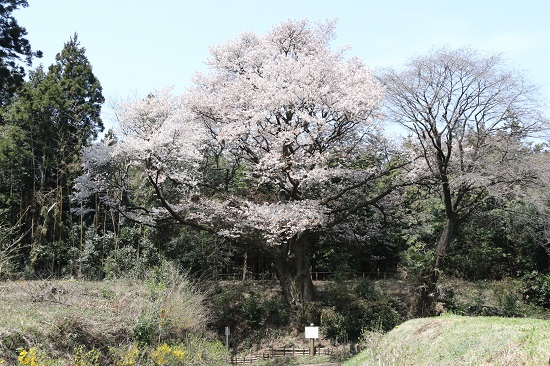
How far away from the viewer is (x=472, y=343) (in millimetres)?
8422

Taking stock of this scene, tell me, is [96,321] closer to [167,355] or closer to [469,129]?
[167,355]

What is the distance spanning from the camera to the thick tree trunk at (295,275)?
1711 cm

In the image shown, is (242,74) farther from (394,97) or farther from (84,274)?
(84,274)

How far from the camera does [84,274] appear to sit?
66.2 ft

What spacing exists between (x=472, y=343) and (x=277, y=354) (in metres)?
8.99

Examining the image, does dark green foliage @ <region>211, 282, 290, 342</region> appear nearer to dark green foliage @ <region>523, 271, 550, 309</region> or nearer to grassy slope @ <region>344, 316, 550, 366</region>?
grassy slope @ <region>344, 316, 550, 366</region>

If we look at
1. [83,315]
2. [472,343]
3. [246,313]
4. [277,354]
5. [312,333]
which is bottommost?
[277,354]

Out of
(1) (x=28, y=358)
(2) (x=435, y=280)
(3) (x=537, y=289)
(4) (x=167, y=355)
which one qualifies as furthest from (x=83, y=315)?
(3) (x=537, y=289)

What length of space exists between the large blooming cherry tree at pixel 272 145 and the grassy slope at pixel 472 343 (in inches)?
221

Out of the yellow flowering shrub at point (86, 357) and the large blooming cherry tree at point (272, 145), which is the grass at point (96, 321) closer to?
the yellow flowering shrub at point (86, 357)

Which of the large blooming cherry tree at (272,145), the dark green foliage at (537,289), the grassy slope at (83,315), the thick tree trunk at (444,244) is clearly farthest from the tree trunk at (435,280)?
the grassy slope at (83,315)

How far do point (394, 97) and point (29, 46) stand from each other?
12220 millimetres

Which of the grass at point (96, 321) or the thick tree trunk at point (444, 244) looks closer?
the grass at point (96, 321)

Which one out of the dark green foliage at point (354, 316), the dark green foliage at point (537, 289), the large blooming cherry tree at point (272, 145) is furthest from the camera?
the dark green foliage at point (537, 289)
